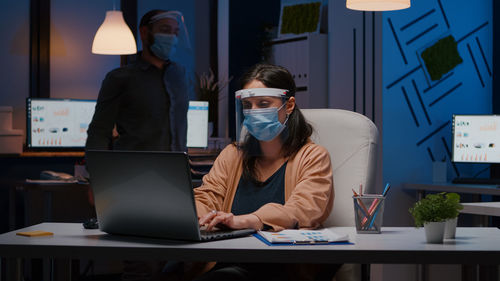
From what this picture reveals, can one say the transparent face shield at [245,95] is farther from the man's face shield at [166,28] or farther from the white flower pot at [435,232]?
the man's face shield at [166,28]

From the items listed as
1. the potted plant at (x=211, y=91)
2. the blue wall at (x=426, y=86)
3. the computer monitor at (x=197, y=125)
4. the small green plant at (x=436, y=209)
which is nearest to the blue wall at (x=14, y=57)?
the computer monitor at (x=197, y=125)

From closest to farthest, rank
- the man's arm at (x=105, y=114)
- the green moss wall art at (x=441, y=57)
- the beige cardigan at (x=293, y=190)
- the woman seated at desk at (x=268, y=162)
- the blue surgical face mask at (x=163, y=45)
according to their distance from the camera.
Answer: the beige cardigan at (x=293, y=190) < the woman seated at desk at (x=268, y=162) < the man's arm at (x=105, y=114) < the blue surgical face mask at (x=163, y=45) < the green moss wall art at (x=441, y=57)

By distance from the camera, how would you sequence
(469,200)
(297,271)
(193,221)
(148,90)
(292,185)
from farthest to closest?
(469,200) → (148,90) → (292,185) → (297,271) → (193,221)

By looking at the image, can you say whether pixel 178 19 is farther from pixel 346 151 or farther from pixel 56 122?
pixel 346 151

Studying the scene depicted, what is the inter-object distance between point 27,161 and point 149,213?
3.63 metres

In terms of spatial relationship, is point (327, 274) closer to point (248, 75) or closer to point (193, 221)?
point (193, 221)

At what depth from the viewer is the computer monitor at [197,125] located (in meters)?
5.10

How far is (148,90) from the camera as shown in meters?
3.28

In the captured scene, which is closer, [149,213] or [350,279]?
[149,213]

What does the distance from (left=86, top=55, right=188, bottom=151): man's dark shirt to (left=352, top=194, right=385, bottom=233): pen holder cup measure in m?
1.72

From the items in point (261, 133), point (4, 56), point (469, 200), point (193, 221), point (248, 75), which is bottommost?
point (469, 200)

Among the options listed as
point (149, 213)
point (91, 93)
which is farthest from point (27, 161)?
point (149, 213)

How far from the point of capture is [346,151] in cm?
227

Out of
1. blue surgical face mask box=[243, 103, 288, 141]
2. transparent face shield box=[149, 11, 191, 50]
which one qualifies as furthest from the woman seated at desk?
transparent face shield box=[149, 11, 191, 50]
